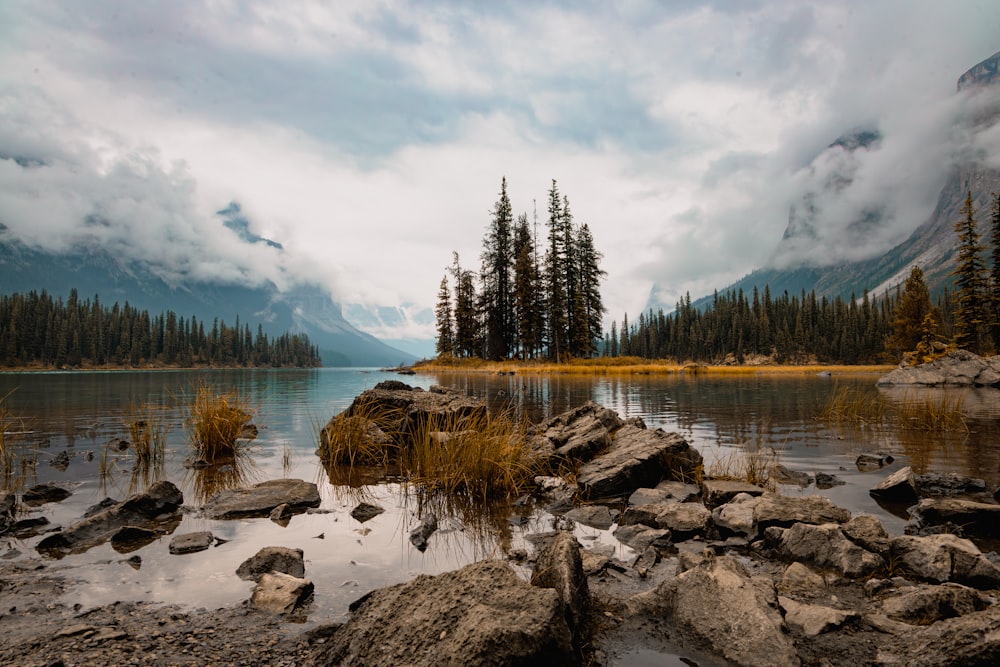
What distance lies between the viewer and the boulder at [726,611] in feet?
11.6

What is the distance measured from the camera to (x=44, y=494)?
8078 millimetres

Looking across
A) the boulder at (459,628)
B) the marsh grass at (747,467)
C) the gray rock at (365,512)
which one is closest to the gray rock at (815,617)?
the boulder at (459,628)

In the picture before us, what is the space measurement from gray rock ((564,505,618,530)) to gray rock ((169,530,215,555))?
4.72 metres

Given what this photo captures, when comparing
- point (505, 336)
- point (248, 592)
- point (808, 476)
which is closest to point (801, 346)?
point (505, 336)

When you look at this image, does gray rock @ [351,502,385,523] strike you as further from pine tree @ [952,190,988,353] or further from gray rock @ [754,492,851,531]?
pine tree @ [952,190,988,353]

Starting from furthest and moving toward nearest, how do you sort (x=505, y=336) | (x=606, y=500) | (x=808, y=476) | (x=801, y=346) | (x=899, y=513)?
(x=801, y=346) → (x=505, y=336) → (x=808, y=476) → (x=606, y=500) → (x=899, y=513)

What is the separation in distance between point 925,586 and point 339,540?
19.8 ft

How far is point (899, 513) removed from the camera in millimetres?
7328

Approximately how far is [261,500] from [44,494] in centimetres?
376

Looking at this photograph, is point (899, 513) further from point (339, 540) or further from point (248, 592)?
point (248, 592)

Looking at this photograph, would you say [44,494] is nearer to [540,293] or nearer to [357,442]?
[357,442]

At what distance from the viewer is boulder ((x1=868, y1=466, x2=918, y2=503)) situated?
789 cm

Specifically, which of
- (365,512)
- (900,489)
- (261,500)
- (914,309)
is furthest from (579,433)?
(914,309)

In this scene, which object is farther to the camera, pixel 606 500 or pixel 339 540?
pixel 606 500
